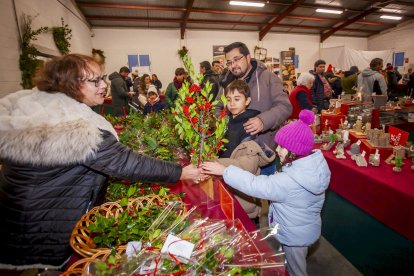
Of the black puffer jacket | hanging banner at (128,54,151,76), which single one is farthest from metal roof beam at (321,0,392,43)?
the black puffer jacket

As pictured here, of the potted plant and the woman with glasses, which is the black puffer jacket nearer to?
the woman with glasses

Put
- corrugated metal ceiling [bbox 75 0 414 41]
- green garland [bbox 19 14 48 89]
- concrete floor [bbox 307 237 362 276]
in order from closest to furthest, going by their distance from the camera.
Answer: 1. concrete floor [bbox 307 237 362 276]
2. green garland [bbox 19 14 48 89]
3. corrugated metal ceiling [bbox 75 0 414 41]

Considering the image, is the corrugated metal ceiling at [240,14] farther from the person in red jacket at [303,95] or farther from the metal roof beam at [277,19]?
the person in red jacket at [303,95]

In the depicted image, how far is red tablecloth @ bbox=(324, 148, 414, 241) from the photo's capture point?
1517mm

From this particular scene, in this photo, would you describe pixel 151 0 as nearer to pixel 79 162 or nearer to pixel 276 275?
pixel 79 162

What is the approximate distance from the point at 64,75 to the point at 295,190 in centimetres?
136

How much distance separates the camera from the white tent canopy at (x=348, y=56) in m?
11.9

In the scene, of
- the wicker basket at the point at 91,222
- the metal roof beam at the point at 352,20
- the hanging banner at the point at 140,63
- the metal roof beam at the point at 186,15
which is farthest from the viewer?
the hanging banner at the point at 140,63

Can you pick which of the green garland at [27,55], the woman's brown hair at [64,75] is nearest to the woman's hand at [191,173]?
the woman's brown hair at [64,75]

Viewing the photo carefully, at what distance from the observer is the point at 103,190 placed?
4.35 feet

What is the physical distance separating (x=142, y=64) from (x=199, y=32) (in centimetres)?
302

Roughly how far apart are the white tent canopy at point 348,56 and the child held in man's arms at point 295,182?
13.1m

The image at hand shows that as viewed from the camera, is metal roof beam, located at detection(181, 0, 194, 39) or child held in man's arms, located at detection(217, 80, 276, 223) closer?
child held in man's arms, located at detection(217, 80, 276, 223)

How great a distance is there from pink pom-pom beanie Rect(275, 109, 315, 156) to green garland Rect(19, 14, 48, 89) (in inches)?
158
